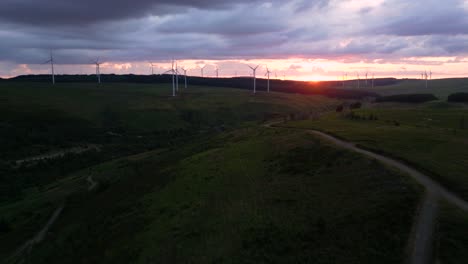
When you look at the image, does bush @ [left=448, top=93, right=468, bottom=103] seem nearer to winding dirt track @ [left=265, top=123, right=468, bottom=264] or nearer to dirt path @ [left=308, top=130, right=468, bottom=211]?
dirt path @ [left=308, top=130, right=468, bottom=211]

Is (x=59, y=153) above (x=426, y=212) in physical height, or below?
below

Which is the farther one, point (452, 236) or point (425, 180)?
point (425, 180)

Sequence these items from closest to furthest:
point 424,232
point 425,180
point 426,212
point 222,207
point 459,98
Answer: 1. point 424,232
2. point 426,212
3. point 425,180
4. point 222,207
5. point 459,98

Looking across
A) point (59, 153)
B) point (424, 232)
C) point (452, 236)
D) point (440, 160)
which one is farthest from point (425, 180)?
point (59, 153)

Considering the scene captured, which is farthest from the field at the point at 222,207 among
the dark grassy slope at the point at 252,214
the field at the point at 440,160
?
the field at the point at 440,160

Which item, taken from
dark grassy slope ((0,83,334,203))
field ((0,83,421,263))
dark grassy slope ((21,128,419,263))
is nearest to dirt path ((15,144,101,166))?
dark grassy slope ((0,83,334,203))

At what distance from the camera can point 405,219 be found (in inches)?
979

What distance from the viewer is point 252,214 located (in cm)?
3191

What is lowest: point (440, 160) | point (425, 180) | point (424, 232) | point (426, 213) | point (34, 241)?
point (34, 241)

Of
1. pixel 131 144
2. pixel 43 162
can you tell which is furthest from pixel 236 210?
pixel 131 144

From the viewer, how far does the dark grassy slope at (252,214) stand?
81.4 ft

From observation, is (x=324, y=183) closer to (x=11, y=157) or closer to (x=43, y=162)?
(x=43, y=162)

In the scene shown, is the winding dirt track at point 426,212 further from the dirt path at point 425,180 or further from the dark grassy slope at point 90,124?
the dark grassy slope at point 90,124

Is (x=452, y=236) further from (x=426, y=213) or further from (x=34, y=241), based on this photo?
(x=34, y=241)
